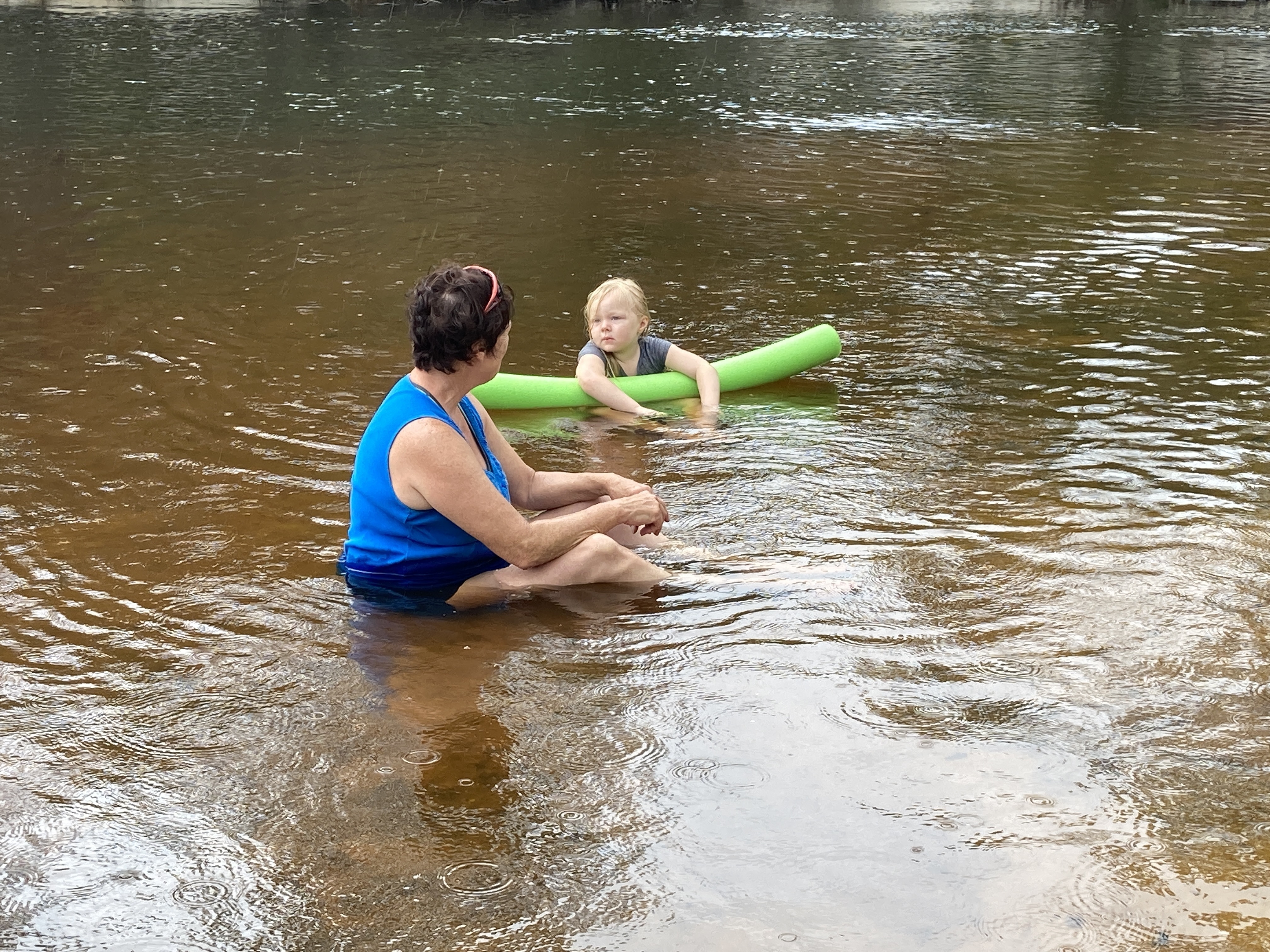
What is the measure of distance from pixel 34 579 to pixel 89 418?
1992 mm

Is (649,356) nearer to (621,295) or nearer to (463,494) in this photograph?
(621,295)

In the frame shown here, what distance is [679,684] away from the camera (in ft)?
13.1

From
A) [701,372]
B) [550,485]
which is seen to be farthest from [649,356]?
[550,485]

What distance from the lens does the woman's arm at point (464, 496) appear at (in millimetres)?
4133

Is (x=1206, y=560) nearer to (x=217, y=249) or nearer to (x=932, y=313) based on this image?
(x=932, y=313)

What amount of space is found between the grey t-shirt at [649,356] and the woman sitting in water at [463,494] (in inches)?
99.3

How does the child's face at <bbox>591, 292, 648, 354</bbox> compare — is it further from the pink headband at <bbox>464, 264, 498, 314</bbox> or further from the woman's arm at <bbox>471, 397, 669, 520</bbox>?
the pink headband at <bbox>464, 264, 498, 314</bbox>

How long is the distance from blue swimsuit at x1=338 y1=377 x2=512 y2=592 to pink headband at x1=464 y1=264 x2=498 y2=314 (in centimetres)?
37

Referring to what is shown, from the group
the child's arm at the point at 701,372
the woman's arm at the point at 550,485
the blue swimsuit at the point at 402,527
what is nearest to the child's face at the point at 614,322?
the child's arm at the point at 701,372

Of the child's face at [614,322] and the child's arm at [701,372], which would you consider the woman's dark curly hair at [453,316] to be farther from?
the child's arm at [701,372]

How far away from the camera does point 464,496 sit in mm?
4180

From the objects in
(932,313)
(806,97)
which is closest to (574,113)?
(806,97)

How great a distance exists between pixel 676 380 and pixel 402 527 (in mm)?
3077

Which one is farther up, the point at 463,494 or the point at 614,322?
the point at 614,322
